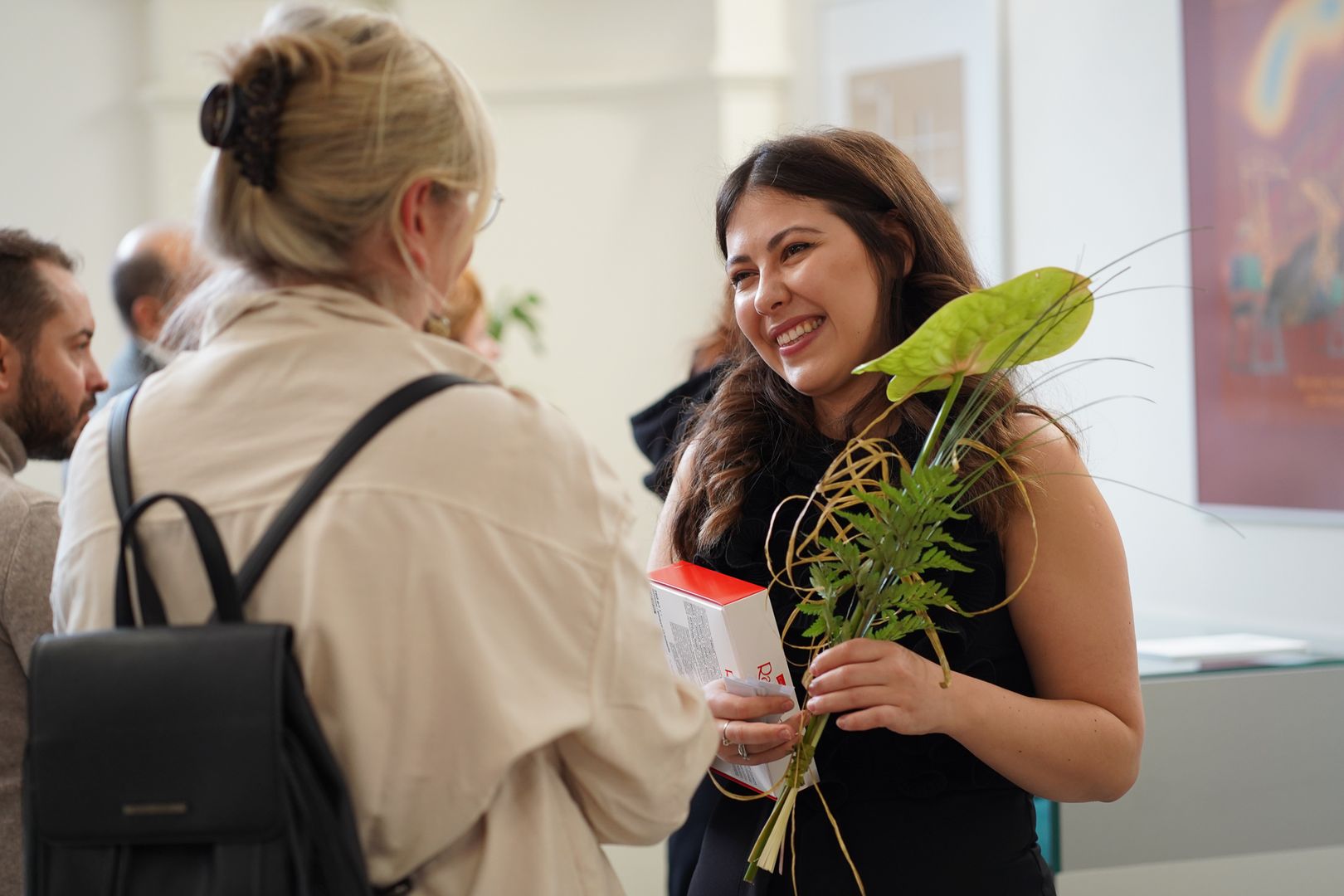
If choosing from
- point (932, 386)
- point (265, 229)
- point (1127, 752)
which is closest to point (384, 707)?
point (265, 229)

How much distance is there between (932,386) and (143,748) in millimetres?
923

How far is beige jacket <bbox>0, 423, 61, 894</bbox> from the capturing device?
1727 mm

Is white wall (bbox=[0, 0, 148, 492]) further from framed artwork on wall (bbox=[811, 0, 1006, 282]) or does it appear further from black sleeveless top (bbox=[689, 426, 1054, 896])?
black sleeveless top (bbox=[689, 426, 1054, 896])

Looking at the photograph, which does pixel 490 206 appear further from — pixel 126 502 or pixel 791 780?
pixel 791 780

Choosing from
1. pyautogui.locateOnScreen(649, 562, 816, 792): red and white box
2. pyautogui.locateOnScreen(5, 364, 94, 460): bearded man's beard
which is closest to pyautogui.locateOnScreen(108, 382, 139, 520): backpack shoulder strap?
pyautogui.locateOnScreen(649, 562, 816, 792): red and white box

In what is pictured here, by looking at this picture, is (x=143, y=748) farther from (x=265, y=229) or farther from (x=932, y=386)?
(x=932, y=386)

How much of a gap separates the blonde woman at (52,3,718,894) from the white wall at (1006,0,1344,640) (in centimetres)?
287

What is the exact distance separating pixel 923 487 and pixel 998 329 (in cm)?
19

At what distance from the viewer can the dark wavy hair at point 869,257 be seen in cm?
176

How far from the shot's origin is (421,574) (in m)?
1.05

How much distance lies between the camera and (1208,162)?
367 cm

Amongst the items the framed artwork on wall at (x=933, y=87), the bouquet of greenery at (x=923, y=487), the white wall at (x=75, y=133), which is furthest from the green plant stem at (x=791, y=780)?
the white wall at (x=75, y=133)

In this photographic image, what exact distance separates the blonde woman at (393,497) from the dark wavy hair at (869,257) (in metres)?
0.67

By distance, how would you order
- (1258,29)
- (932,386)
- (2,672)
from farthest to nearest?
(1258,29) → (2,672) → (932,386)
